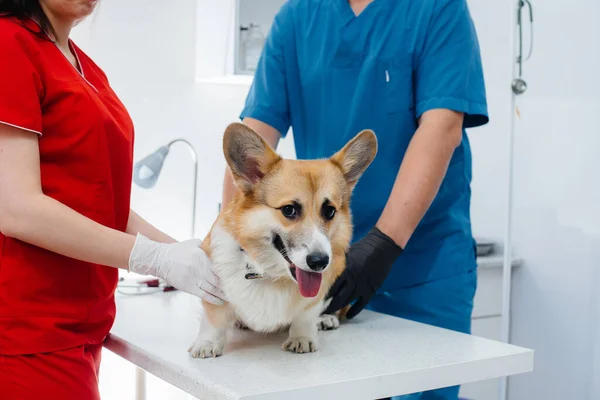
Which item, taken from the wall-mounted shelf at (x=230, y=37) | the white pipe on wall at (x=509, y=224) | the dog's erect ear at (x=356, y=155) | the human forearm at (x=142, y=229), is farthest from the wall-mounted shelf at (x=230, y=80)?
the dog's erect ear at (x=356, y=155)

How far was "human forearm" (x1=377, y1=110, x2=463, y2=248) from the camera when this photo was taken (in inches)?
57.4

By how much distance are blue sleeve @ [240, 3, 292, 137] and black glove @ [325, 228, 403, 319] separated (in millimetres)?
493

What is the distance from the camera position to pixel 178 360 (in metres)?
1.15

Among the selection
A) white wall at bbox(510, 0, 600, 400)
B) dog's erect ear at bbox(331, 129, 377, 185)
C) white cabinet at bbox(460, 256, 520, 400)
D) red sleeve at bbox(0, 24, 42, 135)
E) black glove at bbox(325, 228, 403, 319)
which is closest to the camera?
red sleeve at bbox(0, 24, 42, 135)

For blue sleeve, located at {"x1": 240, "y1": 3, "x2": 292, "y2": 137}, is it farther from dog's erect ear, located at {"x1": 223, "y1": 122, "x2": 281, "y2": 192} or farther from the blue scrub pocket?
dog's erect ear, located at {"x1": 223, "y1": 122, "x2": 281, "y2": 192}

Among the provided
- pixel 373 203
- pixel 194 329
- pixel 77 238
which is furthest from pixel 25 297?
pixel 373 203

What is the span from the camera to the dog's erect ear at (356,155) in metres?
1.28

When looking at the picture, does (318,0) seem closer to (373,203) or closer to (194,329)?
(373,203)

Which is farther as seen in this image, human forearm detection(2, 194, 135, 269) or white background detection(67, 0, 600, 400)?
white background detection(67, 0, 600, 400)

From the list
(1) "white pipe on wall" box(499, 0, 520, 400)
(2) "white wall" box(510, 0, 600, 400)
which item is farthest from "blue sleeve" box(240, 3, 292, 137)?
(2) "white wall" box(510, 0, 600, 400)

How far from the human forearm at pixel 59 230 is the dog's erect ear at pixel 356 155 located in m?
0.48

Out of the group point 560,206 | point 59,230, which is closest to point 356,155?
point 59,230

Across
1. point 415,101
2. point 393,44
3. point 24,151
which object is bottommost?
point 24,151

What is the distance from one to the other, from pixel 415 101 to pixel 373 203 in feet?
0.93
